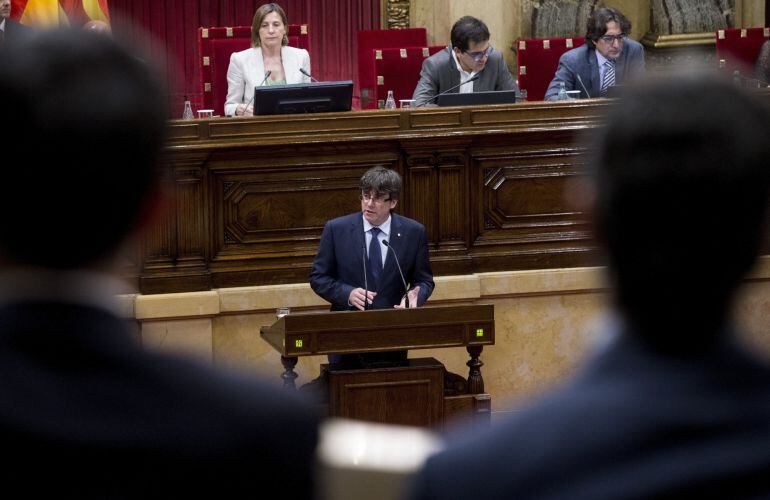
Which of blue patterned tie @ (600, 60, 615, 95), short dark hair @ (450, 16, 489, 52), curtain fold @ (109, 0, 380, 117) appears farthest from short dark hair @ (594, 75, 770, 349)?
curtain fold @ (109, 0, 380, 117)

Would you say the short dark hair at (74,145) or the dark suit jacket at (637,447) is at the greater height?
the short dark hair at (74,145)

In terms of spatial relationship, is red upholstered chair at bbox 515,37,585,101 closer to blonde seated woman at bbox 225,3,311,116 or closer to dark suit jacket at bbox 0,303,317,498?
blonde seated woman at bbox 225,3,311,116

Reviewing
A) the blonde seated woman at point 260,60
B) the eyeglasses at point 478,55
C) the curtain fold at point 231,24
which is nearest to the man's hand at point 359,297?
the blonde seated woman at point 260,60

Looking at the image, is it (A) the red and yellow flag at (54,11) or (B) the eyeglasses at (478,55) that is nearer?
(B) the eyeglasses at (478,55)

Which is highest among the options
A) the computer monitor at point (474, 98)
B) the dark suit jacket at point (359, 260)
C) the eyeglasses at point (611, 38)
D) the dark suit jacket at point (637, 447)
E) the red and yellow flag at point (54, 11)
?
the red and yellow flag at point (54, 11)

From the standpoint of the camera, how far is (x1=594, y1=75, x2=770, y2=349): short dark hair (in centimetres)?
108

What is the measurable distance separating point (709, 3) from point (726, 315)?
31.2 ft

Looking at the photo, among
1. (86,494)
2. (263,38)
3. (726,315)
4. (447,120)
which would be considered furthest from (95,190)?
(263,38)

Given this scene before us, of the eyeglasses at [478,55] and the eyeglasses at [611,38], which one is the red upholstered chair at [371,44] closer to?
the eyeglasses at [478,55]

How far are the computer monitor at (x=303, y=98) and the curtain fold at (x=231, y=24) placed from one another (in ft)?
13.6

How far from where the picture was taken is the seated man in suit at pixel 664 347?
105cm

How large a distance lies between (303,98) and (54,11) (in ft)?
8.52

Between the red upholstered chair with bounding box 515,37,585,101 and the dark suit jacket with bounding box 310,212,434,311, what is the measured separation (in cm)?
239

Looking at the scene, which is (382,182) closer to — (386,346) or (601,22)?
(386,346)
